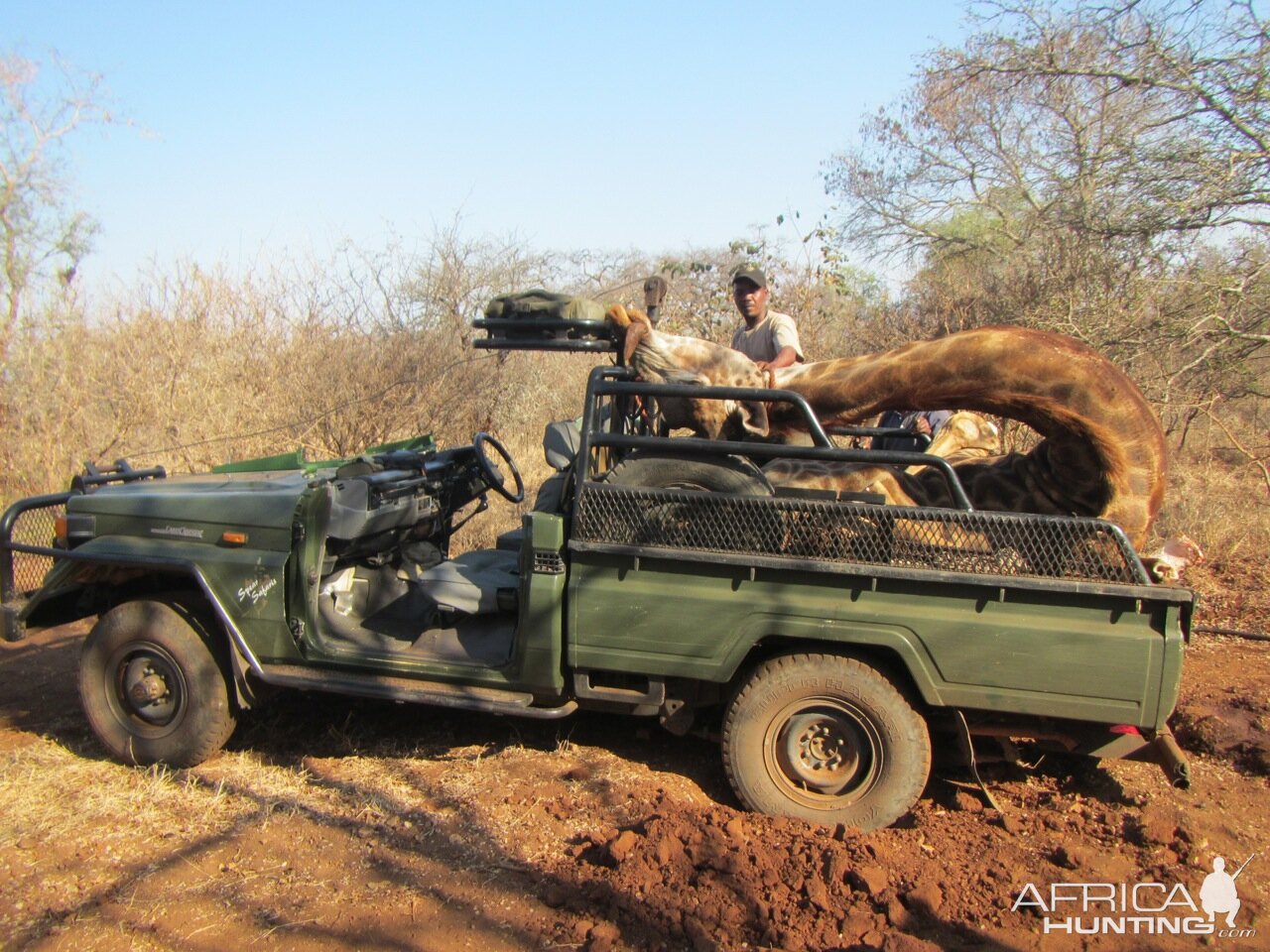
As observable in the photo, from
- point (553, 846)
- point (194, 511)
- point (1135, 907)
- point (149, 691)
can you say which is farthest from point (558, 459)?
point (1135, 907)

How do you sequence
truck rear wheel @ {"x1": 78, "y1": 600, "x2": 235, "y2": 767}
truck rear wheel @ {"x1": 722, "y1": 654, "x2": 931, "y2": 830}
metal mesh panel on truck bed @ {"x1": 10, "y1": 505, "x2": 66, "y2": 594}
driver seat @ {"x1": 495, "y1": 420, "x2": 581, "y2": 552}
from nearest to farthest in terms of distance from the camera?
truck rear wheel @ {"x1": 722, "y1": 654, "x2": 931, "y2": 830} < truck rear wheel @ {"x1": 78, "y1": 600, "x2": 235, "y2": 767} < driver seat @ {"x1": 495, "y1": 420, "x2": 581, "y2": 552} < metal mesh panel on truck bed @ {"x1": 10, "y1": 505, "x2": 66, "y2": 594}

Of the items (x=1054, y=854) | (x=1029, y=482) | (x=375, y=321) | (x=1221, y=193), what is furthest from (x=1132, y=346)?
(x=375, y=321)

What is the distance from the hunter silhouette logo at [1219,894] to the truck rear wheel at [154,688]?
3896 mm

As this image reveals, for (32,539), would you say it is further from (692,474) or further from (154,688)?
(692,474)

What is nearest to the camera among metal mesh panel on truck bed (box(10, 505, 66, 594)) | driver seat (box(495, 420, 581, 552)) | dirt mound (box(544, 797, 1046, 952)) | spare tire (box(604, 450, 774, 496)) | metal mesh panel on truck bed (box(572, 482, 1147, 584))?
dirt mound (box(544, 797, 1046, 952))

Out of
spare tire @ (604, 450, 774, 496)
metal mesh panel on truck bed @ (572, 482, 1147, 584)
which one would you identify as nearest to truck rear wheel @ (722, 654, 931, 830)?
metal mesh panel on truck bed @ (572, 482, 1147, 584)

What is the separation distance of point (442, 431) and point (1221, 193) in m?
8.40

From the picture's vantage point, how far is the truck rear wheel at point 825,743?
3.64m

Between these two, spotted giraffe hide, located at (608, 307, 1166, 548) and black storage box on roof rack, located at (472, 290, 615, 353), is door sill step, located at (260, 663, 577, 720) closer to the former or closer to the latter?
spotted giraffe hide, located at (608, 307, 1166, 548)

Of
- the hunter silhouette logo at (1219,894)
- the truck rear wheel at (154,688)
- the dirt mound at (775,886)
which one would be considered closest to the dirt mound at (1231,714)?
the hunter silhouette logo at (1219,894)

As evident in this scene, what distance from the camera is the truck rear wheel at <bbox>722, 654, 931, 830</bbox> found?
12.0 ft

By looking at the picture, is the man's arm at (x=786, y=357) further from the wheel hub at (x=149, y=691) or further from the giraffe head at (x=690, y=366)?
the wheel hub at (x=149, y=691)

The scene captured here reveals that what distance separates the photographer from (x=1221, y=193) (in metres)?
7.97

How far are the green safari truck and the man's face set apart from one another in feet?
4.54
